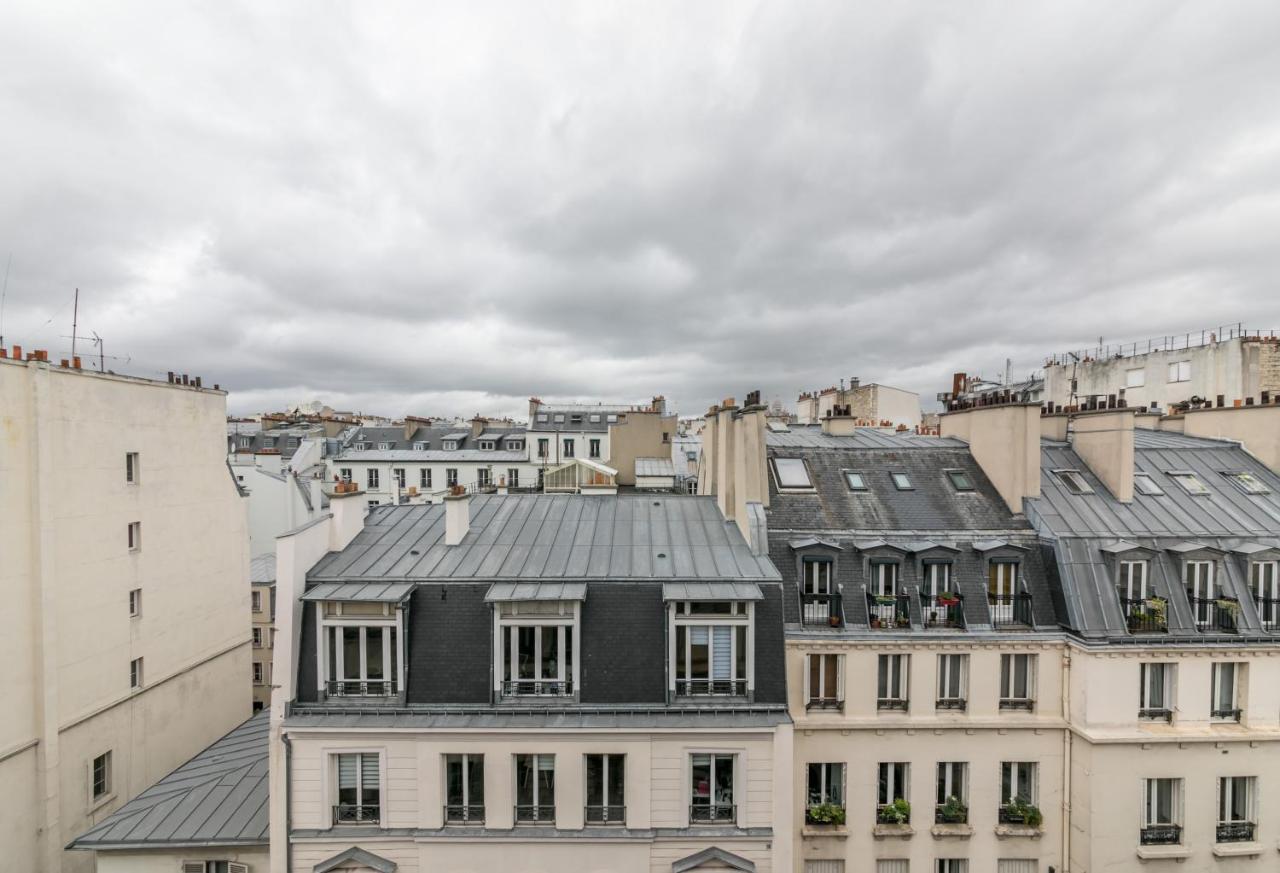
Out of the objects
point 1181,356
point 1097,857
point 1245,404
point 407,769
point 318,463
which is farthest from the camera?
point 318,463

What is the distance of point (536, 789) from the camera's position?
11.9m

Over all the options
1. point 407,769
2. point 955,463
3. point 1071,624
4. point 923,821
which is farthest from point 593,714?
point 955,463

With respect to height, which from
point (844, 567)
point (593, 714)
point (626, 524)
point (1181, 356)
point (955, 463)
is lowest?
point (593, 714)

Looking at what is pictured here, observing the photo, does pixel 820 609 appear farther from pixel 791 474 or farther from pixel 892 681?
pixel 791 474

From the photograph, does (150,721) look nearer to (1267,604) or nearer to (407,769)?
(407,769)

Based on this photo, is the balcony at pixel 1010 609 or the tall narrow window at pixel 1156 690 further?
the balcony at pixel 1010 609

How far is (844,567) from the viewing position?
48.9 feet

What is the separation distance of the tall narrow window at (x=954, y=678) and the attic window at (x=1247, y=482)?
37.1 feet

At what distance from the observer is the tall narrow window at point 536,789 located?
11938mm

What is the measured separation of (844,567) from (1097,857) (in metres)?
8.75

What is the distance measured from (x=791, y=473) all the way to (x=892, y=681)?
6262 millimetres

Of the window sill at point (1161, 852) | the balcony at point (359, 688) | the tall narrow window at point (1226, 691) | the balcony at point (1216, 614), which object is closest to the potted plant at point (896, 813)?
the window sill at point (1161, 852)

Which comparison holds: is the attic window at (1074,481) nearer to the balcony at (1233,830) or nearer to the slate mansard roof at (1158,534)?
the slate mansard roof at (1158,534)

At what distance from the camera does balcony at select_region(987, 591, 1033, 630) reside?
47.8 feet
